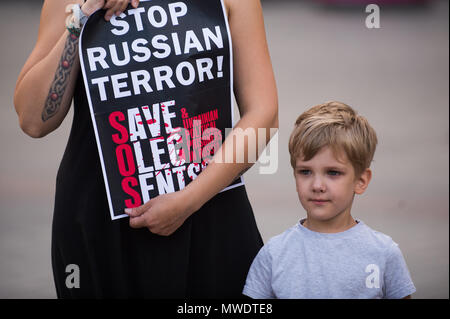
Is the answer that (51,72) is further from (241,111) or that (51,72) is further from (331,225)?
(331,225)

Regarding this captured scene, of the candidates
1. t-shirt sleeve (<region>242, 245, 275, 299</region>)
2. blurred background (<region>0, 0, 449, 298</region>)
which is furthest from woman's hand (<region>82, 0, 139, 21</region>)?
blurred background (<region>0, 0, 449, 298</region>)

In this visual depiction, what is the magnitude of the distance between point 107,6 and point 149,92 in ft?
0.81

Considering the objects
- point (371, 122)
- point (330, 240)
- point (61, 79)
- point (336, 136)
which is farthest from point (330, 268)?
point (371, 122)

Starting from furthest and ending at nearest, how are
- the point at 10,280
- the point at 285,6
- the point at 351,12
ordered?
the point at 285,6 < the point at 351,12 < the point at 10,280

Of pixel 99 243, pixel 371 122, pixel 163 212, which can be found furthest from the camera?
pixel 371 122

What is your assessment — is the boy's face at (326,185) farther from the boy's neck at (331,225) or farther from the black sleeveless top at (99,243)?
the black sleeveless top at (99,243)

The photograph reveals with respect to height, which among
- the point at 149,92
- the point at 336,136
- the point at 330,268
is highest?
the point at 149,92

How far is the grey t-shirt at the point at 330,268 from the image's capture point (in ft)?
5.67

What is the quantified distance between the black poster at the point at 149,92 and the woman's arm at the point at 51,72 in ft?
0.14

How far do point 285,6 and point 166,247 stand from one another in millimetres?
13746

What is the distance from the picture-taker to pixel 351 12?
13.9 metres

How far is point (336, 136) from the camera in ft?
5.96

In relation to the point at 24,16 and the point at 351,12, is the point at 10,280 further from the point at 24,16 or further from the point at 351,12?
the point at 351,12
